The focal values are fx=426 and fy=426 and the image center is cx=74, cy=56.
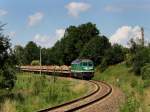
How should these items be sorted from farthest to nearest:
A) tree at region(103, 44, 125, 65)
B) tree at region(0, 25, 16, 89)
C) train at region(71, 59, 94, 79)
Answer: tree at region(103, 44, 125, 65) → train at region(71, 59, 94, 79) → tree at region(0, 25, 16, 89)

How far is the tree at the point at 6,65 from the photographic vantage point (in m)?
34.9

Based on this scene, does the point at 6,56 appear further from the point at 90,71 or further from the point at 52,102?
the point at 90,71

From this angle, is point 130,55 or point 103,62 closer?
point 130,55

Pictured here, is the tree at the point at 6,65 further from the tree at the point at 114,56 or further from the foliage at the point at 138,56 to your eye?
the tree at the point at 114,56

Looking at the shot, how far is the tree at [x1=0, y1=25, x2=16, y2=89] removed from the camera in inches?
1374

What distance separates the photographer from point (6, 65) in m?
35.6

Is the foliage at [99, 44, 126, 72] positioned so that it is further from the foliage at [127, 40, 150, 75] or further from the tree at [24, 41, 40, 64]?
the tree at [24, 41, 40, 64]

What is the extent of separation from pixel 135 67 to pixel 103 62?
700 inches

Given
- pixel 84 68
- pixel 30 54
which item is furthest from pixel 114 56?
pixel 30 54

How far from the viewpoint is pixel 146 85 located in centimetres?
4022

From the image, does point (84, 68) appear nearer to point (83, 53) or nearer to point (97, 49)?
point (97, 49)

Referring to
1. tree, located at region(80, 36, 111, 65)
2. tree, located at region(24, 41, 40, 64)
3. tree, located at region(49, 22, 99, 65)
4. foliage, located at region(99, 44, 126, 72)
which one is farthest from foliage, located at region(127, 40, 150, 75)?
tree, located at region(24, 41, 40, 64)

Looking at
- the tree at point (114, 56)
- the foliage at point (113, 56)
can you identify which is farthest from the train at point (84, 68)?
the tree at point (114, 56)

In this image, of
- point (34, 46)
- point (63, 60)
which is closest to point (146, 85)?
point (63, 60)
